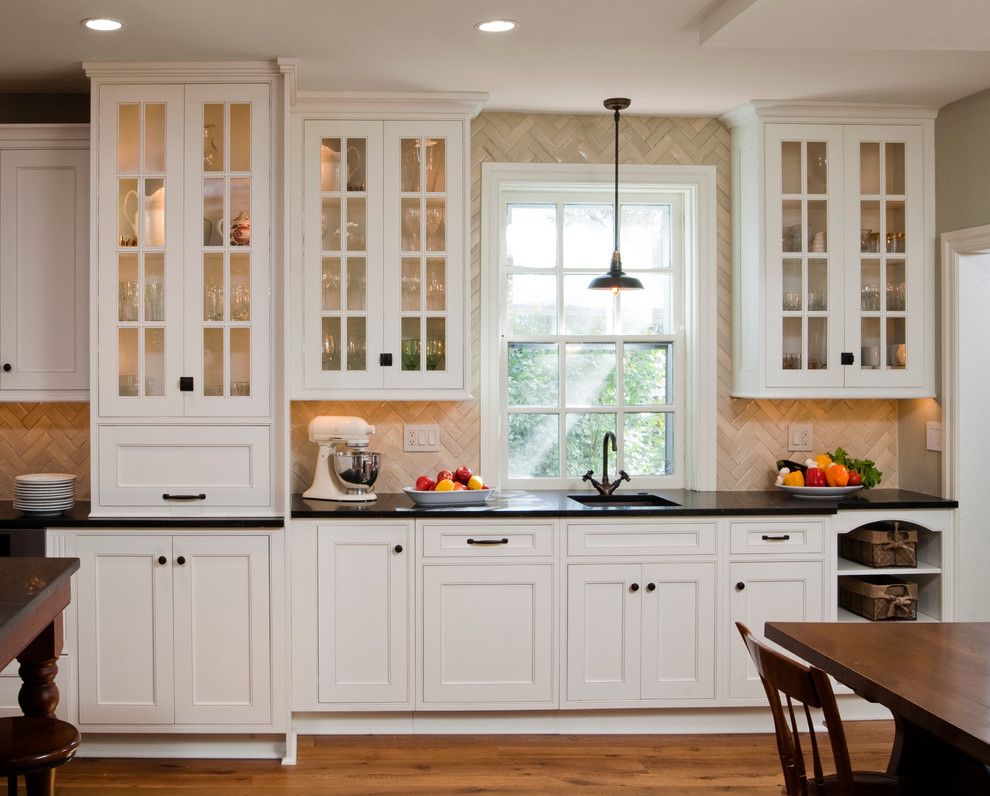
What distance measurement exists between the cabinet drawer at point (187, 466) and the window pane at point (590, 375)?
1511 millimetres

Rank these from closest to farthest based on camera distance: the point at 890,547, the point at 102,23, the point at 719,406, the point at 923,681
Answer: the point at 923,681 → the point at 102,23 → the point at 890,547 → the point at 719,406

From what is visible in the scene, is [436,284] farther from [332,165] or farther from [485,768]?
[485,768]

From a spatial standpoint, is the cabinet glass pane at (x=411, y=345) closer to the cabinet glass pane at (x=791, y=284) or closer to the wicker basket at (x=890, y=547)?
the cabinet glass pane at (x=791, y=284)

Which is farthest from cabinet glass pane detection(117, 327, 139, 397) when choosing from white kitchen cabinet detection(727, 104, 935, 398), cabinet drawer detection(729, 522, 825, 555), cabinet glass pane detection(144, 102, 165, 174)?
white kitchen cabinet detection(727, 104, 935, 398)

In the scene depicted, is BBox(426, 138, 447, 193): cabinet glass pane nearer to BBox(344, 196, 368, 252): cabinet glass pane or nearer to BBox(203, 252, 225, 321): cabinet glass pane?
BBox(344, 196, 368, 252): cabinet glass pane

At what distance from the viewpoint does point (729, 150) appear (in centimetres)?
464

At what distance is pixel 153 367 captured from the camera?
3.83 meters

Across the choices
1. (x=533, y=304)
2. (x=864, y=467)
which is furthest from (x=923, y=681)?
(x=533, y=304)

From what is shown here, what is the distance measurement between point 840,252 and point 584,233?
1.13 m

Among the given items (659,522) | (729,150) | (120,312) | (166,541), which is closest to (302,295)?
(120,312)

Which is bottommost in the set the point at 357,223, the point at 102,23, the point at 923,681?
the point at 923,681

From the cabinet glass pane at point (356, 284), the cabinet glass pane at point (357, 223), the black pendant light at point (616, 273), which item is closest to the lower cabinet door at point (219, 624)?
the cabinet glass pane at point (356, 284)

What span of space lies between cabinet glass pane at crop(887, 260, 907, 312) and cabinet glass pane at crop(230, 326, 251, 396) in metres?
2.71

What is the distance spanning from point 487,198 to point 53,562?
98.0 inches
